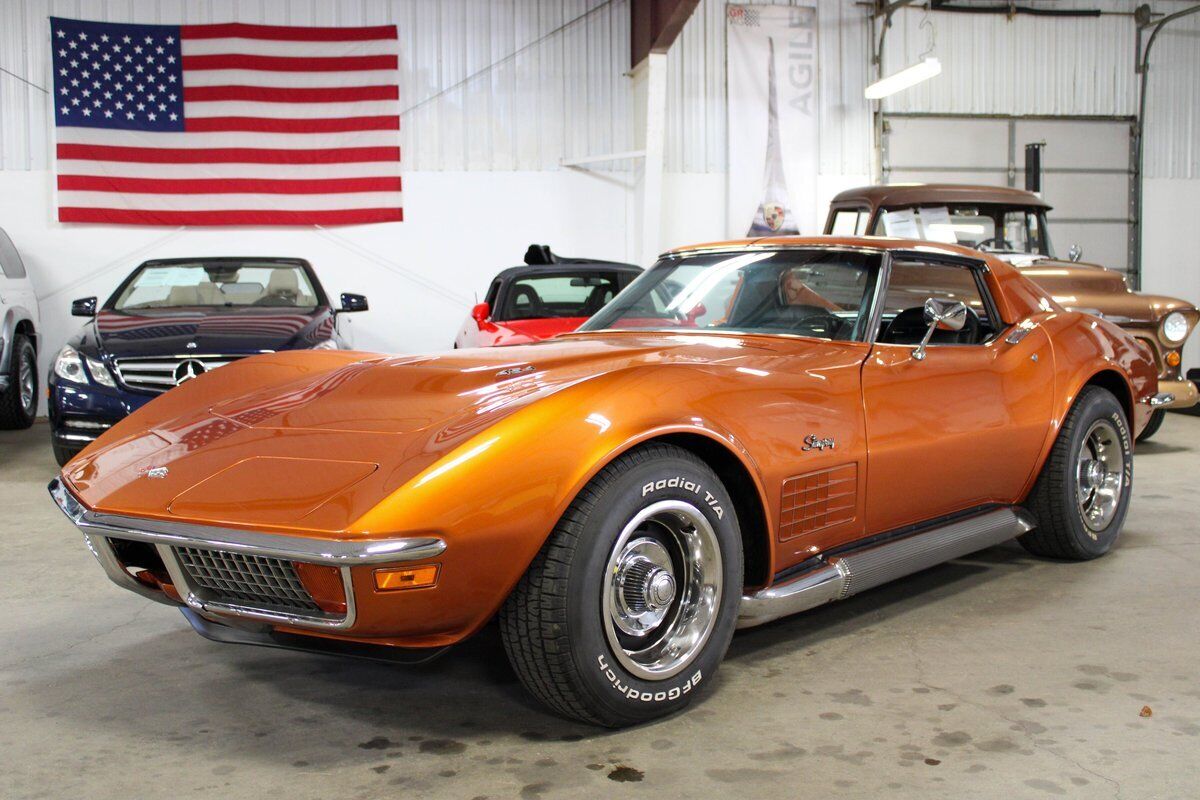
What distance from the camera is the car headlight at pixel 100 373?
6.22 m

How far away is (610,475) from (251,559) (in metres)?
0.81

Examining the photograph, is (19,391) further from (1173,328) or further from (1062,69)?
(1062,69)

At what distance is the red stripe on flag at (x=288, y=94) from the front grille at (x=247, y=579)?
10147 mm

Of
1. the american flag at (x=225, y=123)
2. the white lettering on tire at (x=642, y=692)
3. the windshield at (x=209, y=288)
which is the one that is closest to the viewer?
the white lettering on tire at (x=642, y=692)

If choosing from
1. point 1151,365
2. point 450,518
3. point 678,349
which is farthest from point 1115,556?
point 450,518

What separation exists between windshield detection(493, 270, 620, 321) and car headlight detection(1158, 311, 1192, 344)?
369 centimetres

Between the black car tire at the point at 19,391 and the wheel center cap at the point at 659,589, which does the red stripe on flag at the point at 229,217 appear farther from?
the wheel center cap at the point at 659,589

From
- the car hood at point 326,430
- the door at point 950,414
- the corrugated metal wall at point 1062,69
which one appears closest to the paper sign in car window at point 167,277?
the car hood at point 326,430

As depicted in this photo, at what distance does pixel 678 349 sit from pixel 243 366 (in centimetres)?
142

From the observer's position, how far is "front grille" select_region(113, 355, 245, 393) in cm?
627

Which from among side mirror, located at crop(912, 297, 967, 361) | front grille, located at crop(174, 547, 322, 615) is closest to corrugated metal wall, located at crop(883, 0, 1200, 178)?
side mirror, located at crop(912, 297, 967, 361)

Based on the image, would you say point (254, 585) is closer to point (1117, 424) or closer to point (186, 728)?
point (186, 728)

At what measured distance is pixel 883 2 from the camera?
13.7 m

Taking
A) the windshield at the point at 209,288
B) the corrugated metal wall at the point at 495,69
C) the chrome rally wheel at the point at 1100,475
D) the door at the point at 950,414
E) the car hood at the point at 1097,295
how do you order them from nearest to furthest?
1. the door at the point at 950,414
2. the chrome rally wheel at the point at 1100,475
3. the car hood at the point at 1097,295
4. the windshield at the point at 209,288
5. the corrugated metal wall at the point at 495,69
